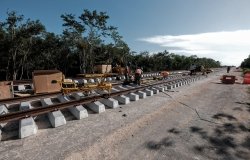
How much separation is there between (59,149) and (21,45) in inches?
1181

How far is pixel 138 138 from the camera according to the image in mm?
5227

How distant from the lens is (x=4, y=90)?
9.27m

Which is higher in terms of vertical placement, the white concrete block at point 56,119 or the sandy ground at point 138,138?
the white concrete block at point 56,119

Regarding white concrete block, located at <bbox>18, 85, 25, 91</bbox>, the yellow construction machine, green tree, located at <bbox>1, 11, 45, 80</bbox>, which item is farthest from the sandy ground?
green tree, located at <bbox>1, 11, 45, 80</bbox>

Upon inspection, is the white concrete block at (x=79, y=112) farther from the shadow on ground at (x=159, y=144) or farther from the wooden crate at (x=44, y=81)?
the wooden crate at (x=44, y=81)

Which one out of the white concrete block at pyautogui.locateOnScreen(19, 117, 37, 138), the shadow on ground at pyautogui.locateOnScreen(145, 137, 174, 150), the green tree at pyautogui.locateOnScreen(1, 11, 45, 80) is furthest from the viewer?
the green tree at pyautogui.locateOnScreen(1, 11, 45, 80)

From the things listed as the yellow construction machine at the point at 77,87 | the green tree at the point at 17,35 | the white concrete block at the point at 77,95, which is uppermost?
the green tree at the point at 17,35

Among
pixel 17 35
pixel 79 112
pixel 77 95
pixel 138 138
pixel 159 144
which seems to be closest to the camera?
pixel 159 144

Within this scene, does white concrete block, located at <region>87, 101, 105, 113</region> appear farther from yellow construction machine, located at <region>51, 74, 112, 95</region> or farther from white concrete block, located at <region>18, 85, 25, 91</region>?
white concrete block, located at <region>18, 85, 25, 91</region>

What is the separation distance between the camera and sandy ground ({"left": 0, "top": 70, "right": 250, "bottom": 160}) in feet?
14.1

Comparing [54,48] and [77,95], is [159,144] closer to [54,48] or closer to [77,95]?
[77,95]

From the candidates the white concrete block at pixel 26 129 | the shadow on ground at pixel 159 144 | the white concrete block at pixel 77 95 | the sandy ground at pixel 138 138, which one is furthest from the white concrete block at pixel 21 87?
the shadow on ground at pixel 159 144

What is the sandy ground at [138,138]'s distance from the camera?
14.1ft

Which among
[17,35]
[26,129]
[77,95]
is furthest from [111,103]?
[17,35]
